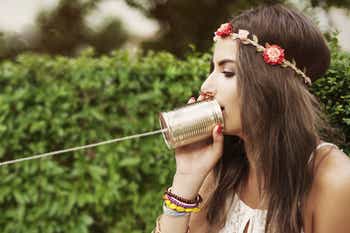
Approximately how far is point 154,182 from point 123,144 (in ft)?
1.29

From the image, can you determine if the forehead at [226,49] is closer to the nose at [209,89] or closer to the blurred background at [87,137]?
the nose at [209,89]

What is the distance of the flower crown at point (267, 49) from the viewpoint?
187 cm

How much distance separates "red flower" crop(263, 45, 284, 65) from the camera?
1862mm

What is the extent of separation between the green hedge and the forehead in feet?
4.69

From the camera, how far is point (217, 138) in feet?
6.55

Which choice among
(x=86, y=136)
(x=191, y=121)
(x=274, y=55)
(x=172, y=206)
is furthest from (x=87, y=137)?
(x=274, y=55)

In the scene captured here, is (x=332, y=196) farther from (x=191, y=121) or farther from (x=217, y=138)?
(x=191, y=121)

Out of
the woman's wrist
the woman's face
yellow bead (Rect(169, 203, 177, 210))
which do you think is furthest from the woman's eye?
yellow bead (Rect(169, 203, 177, 210))

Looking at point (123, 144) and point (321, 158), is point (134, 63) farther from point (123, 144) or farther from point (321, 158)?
point (321, 158)

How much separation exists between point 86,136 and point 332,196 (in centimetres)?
199

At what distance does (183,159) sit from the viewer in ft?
7.07

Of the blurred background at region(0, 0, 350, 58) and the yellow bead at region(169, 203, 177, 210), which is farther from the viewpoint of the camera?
the blurred background at region(0, 0, 350, 58)

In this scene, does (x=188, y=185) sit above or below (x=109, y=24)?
below

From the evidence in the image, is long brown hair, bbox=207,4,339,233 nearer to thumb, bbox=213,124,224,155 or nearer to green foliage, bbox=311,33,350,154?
thumb, bbox=213,124,224,155
